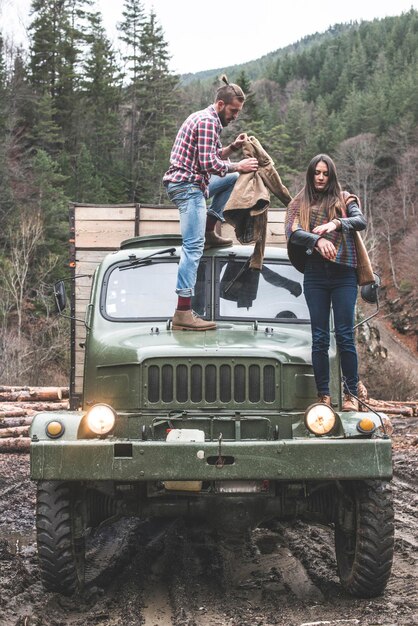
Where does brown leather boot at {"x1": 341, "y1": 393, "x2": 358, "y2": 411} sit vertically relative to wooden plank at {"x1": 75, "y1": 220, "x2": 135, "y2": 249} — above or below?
below

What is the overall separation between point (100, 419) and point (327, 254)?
6.67 ft

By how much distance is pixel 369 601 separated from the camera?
5.58 metres

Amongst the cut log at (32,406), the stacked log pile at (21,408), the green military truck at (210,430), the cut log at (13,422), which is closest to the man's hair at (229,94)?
the green military truck at (210,430)

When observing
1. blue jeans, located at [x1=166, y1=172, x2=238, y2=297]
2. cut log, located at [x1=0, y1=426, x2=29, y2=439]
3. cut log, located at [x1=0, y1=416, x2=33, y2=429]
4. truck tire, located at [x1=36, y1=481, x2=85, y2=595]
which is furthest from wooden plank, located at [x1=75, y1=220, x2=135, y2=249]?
cut log, located at [x1=0, y1=416, x2=33, y2=429]

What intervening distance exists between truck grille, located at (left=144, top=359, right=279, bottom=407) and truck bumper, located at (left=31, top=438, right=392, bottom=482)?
0.77 m

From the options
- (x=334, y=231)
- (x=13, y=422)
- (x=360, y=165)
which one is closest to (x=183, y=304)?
(x=334, y=231)

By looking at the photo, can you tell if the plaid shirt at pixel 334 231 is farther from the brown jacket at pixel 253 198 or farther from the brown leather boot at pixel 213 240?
the brown leather boot at pixel 213 240

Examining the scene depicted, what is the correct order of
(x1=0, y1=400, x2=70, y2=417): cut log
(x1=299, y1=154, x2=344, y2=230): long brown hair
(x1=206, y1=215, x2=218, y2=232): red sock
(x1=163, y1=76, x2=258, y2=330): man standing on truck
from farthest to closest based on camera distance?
1. (x1=0, y1=400, x2=70, y2=417): cut log
2. (x1=206, y1=215, x2=218, y2=232): red sock
3. (x1=163, y1=76, x2=258, y2=330): man standing on truck
4. (x1=299, y1=154, x2=344, y2=230): long brown hair

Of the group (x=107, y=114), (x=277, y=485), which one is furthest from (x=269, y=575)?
(x=107, y=114)

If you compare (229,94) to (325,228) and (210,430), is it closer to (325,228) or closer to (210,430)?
(325,228)

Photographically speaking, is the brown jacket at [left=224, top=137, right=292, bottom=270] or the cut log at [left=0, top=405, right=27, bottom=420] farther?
the cut log at [left=0, top=405, right=27, bottom=420]

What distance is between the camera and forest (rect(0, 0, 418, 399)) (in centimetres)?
3912

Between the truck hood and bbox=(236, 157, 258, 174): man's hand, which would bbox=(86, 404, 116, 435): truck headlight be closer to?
the truck hood

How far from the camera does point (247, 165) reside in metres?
7.40
